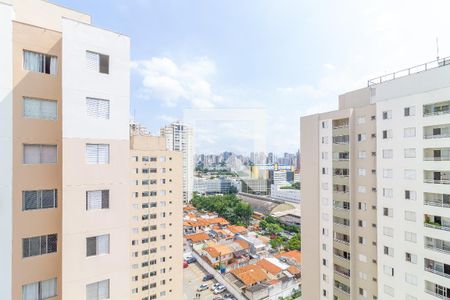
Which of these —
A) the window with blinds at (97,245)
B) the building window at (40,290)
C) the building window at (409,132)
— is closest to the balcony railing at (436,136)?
the building window at (409,132)

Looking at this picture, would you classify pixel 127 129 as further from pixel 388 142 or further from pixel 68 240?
pixel 388 142

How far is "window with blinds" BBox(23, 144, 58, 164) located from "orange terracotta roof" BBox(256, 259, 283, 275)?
2654 cm

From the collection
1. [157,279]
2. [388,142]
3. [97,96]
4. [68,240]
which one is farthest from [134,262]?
[388,142]

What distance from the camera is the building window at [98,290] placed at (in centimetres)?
559

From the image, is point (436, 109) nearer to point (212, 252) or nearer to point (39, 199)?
point (39, 199)

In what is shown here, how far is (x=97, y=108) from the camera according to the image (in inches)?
227

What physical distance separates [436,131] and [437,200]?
3039mm

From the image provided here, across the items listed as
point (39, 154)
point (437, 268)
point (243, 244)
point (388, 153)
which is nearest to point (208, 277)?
point (243, 244)

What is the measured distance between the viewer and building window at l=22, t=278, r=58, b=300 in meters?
5.27

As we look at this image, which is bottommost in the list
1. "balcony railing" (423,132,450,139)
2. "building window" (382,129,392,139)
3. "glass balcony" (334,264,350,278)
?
"glass balcony" (334,264,350,278)

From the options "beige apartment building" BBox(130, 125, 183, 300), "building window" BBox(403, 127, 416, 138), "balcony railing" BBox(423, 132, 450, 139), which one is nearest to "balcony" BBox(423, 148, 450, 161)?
"balcony railing" BBox(423, 132, 450, 139)

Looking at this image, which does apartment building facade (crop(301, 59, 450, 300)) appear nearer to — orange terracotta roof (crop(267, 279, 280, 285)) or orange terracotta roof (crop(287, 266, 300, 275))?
orange terracotta roof (crop(267, 279, 280, 285))

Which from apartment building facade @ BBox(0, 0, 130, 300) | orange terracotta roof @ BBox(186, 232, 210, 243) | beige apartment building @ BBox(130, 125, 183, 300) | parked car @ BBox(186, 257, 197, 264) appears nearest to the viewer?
apartment building facade @ BBox(0, 0, 130, 300)

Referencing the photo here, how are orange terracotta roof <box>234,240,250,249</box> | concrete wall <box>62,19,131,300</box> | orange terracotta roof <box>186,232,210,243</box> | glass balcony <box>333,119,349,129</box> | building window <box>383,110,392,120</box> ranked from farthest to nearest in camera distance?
orange terracotta roof <box>186,232,210,243</box> → orange terracotta roof <box>234,240,250,249</box> → glass balcony <box>333,119,349,129</box> → building window <box>383,110,392,120</box> → concrete wall <box>62,19,131,300</box>
